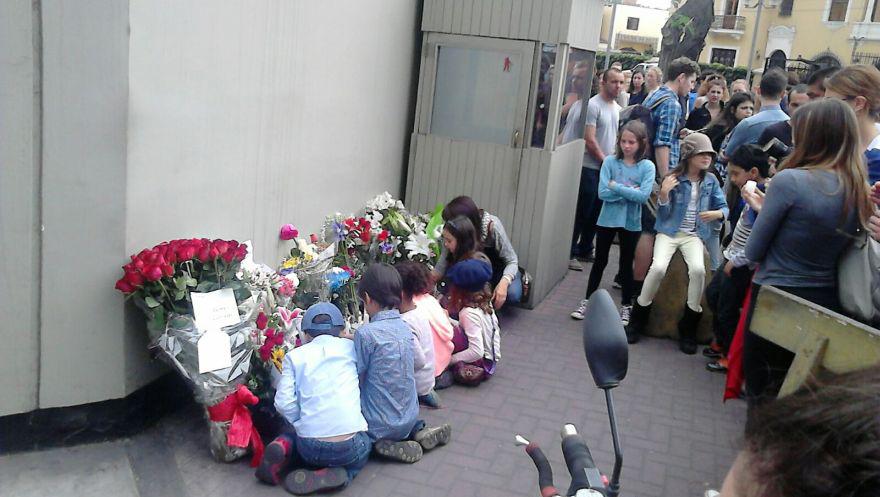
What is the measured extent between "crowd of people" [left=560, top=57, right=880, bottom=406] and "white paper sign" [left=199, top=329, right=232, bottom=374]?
2594mm

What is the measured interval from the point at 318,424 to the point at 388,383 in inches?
19.5

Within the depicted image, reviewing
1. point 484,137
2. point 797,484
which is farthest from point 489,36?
→ point 797,484

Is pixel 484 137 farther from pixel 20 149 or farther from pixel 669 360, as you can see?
pixel 20 149

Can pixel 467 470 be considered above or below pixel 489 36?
below

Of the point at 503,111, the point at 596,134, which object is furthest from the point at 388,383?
the point at 596,134

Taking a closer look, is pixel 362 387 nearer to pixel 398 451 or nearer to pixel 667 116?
pixel 398 451

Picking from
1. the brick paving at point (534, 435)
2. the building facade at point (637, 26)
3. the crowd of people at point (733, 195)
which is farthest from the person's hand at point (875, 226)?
the building facade at point (637, 26)

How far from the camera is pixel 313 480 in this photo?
12.9 feet

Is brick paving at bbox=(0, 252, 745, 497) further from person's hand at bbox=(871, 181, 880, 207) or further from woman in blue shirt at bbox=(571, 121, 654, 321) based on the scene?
person's hand at bbox=(871, 181, 880, 207)

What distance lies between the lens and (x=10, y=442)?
12.7ft

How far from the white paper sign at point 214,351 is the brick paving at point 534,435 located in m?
0.60

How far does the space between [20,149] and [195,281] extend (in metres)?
1.04

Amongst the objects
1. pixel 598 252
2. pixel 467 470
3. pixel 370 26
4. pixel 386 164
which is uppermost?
pixel 370 26

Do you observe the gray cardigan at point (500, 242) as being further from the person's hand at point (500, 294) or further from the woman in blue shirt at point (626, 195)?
the woman in blue shirt at point (626, 195)
